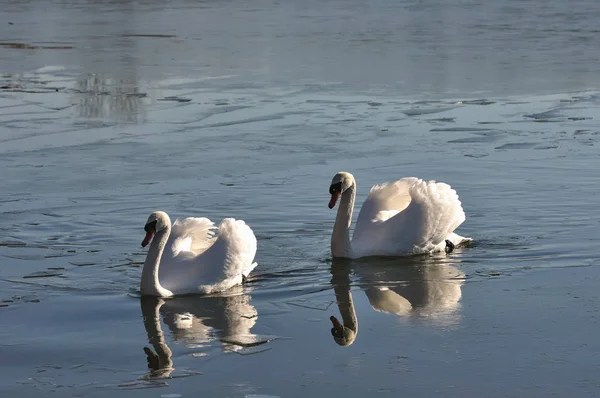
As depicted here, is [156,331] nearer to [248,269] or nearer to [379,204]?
[248,269]

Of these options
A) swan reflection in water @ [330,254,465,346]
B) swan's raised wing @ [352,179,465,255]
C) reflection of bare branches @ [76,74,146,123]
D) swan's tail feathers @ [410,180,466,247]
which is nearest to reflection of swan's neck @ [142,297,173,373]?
swan reflection in water @ [330,254,465,346]

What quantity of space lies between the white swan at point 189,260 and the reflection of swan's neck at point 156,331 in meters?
0.14

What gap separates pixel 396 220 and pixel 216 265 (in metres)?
1.94

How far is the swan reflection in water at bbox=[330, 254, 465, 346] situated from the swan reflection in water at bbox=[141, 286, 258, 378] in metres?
0.61

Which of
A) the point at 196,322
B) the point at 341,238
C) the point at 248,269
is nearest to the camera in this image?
the point at 196,322

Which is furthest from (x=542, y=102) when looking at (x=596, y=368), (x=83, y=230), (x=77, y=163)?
(x=596, y=368)

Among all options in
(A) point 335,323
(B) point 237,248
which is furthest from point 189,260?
(A) point 335,323

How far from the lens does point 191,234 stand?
909cm

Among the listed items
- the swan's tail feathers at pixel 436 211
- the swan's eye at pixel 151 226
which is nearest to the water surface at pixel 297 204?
the swan's tail feathers at pixel 436 211

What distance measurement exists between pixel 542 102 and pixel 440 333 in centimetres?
999

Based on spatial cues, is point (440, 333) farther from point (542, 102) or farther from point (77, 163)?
point (542, 102)

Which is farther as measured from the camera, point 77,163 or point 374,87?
point 374,87

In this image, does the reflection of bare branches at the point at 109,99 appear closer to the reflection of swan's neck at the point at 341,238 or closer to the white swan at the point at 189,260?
the reflection of swan's neck at the point at 341,238

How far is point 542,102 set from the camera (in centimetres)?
1667
